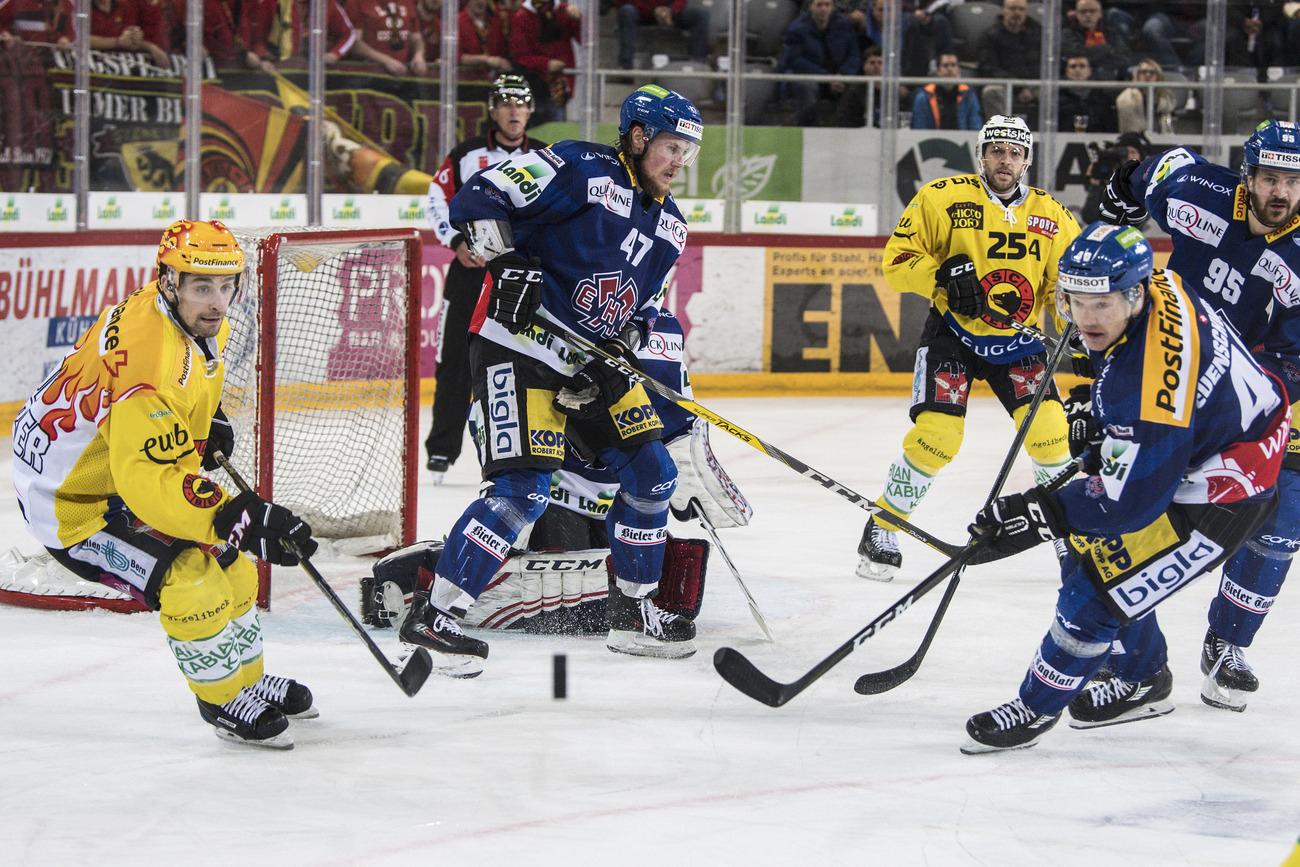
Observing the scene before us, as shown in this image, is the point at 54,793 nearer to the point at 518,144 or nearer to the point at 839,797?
the point at 839,797

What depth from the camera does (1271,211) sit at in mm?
3885

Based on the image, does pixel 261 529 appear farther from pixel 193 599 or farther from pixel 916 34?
pixel 916 34

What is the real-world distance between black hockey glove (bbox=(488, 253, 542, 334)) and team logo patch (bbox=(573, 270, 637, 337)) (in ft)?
0.46

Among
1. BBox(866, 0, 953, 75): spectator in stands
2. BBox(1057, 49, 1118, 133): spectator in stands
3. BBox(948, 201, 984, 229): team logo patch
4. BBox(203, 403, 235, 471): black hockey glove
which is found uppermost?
BBox(866, 0, 953, 75): spectator in stands

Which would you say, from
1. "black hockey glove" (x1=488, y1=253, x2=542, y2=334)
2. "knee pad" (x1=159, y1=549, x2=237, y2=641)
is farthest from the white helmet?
"knee pad" (x1=159, y1=549, x2=237, y2=641)

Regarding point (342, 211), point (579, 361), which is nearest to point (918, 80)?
point (342, 211)

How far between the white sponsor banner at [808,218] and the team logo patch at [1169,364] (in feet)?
19.0

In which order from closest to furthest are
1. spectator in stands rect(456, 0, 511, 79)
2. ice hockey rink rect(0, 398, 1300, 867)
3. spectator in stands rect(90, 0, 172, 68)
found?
ice hockey rink rect(0, 398, 1300, 867) → spectator in stands rect(90, 0, 172, 68) → spectator in stands rect(456, 0, 511, 79)

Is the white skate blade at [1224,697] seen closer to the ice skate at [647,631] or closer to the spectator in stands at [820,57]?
the ice skate at [647,631]

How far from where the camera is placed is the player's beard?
388 centimetres

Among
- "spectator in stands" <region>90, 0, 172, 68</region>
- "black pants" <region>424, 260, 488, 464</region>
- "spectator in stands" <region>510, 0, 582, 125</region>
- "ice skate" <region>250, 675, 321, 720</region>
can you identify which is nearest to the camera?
"ice skate" <region>250, 675, 321, 720</region>

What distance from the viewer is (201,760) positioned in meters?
3.28

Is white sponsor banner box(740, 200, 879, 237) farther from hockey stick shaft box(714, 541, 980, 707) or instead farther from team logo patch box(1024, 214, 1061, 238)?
hockey stick shaft box(714, 541, 980, 707)

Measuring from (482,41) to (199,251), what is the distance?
549 centimetres
